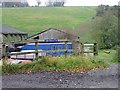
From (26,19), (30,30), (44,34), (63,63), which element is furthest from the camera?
(26,19)

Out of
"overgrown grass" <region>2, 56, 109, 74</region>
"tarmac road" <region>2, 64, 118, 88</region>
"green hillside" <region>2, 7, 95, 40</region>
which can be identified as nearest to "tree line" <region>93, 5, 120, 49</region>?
"green hillside" <region>2, 7, 95, 40</region>

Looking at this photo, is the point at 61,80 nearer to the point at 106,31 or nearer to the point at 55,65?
the point at 55,65

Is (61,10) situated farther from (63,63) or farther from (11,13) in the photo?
(63,63)

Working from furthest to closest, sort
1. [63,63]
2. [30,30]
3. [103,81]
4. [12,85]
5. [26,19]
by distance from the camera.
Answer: [26,19] → [30,30] → [63,63] → [103,81] → [12,85]

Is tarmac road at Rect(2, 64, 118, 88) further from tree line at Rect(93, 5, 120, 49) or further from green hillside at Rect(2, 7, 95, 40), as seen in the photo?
green hillside at Rect(2, 7, 95, 40)

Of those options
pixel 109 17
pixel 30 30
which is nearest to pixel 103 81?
pixel 109 17

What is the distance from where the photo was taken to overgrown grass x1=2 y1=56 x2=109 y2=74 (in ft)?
37.9

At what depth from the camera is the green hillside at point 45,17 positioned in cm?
8597

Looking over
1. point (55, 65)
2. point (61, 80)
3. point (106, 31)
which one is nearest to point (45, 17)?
point (106, 31)

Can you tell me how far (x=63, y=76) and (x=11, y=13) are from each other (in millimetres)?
84715

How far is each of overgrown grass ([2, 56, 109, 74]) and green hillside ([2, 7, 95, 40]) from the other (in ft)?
225

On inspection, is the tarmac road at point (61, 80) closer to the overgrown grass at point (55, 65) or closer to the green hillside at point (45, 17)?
the overgrown grass at point (55, 65)

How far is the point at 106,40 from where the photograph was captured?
174 ft

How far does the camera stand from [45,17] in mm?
93875
